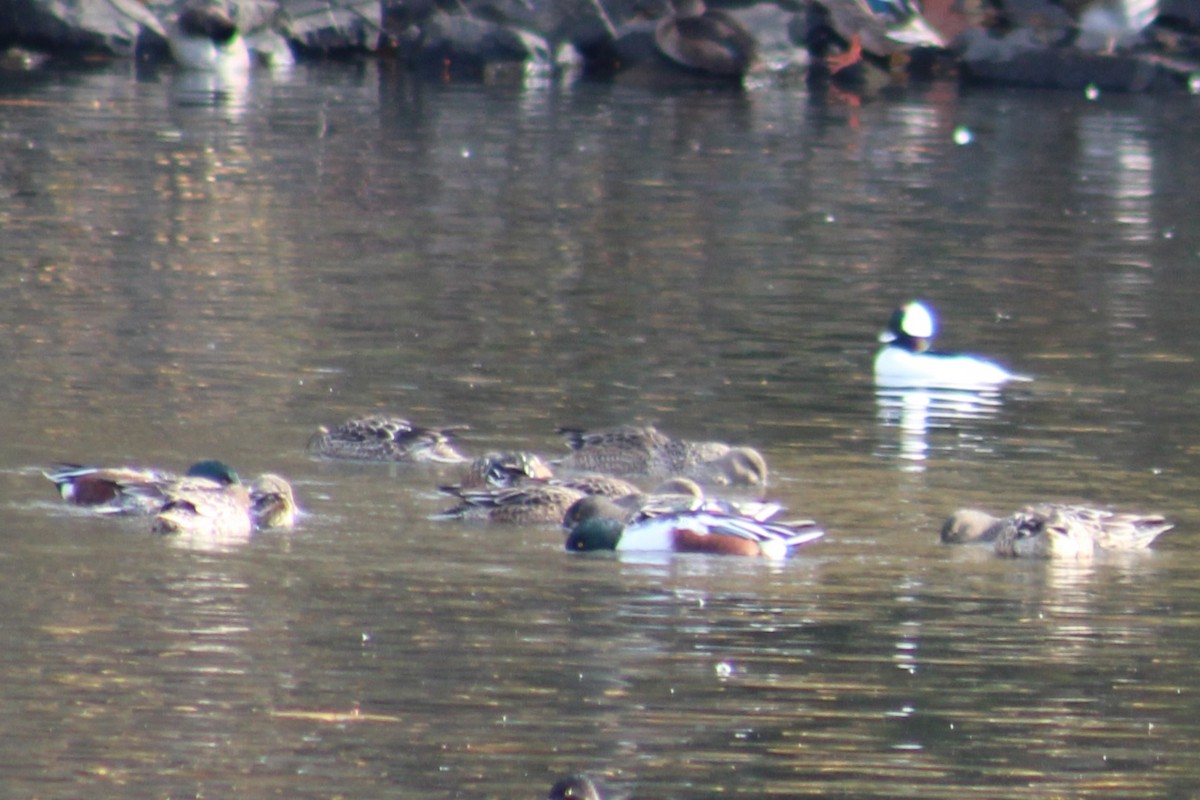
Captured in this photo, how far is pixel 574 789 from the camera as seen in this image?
7.04 m

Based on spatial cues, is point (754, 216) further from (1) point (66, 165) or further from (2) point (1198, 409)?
(2) point (1198, 409)

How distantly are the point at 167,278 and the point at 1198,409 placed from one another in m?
7.24

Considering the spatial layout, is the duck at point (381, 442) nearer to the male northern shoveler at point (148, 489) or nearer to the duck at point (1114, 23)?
the male northern shoveler at point (148, 489)

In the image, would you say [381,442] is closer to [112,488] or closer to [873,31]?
[112,488]

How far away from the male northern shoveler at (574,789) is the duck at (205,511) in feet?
12.3

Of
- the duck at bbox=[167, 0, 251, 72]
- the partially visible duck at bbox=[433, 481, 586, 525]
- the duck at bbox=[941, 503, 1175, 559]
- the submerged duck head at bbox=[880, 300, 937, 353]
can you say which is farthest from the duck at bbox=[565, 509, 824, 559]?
the duck at bbox=[167, 0, 251, 72]

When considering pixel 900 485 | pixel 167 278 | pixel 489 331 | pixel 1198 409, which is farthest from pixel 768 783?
pixel 167 278

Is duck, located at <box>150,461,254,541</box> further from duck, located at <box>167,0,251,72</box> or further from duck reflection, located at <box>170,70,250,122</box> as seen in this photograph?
duck, located at <box>167,0,251,72</box>

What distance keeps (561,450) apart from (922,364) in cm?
341

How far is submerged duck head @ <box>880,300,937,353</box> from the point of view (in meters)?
16.0

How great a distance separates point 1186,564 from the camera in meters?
10.8

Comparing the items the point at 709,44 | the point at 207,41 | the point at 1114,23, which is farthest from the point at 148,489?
the point at 1114,23

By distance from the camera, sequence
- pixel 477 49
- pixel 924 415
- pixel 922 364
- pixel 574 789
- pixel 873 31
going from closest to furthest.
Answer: pixel 574 789 → pixel 924 415 → pixel 922 364 → pixel 477 49 → pixel 873 31

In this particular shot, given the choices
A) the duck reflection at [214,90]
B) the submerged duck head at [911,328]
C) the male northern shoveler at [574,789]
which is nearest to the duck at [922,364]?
the submerged duck head at [911,328]
